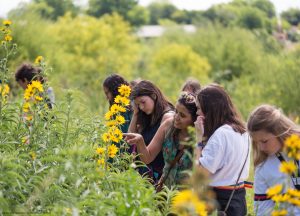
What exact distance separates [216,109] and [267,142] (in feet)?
1.71

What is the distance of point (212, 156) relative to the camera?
4.18m

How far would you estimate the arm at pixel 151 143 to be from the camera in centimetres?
495

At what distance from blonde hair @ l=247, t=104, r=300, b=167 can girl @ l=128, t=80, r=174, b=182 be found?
1.33 meters

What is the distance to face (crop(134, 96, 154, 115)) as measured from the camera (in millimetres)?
5270

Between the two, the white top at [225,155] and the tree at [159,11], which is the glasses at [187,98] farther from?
the tree at [159,11]

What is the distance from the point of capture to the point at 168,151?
489cm

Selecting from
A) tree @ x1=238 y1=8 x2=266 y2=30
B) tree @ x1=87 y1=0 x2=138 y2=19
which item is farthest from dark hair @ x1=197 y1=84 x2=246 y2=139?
tree @ x1=87 y1=0 x2=138 y2=19

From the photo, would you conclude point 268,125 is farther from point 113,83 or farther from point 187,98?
point 113,83

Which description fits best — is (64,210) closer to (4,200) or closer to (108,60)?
(4,200)

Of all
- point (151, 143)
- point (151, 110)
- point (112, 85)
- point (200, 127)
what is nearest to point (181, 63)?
point (112, 85)

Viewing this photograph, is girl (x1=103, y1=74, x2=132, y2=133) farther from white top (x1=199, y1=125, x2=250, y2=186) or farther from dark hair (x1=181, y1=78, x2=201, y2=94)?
white top (x1=199, y1=125, x2=250, y2=186)

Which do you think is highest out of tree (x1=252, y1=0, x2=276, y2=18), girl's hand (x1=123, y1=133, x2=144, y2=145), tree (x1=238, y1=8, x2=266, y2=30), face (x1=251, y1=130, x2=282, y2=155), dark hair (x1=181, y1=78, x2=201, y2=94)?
tree (x1=252, y1=0, x2=276, y2=18)

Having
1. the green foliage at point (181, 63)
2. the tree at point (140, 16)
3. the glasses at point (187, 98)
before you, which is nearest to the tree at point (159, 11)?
the tree at point (140, 16)

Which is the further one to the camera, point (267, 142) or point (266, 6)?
point (266, 6)
